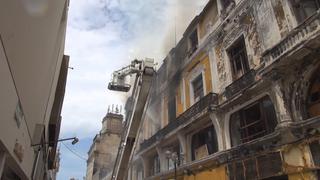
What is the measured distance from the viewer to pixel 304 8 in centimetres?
1127

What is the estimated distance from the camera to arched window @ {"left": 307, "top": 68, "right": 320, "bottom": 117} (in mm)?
9998

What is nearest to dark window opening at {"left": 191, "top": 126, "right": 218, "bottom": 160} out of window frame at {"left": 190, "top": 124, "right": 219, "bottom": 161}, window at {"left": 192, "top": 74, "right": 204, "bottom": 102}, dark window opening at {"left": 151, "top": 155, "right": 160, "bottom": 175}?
window frame at {"left": 190, "top": 124, "right": 219, "bottom": 161}

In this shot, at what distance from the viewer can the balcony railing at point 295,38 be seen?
972 centimetres

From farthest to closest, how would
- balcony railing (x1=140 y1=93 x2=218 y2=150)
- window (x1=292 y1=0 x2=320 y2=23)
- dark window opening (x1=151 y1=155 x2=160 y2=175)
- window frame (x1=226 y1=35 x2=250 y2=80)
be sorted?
dark window opening (x1=151 y1=155 x2=160 y2=175)
balcony railing (x1=140 y1=93 x2=218 y2=150)
window frame (x1=226 y1=35 x2=250 y2=80)
window (x1=292 y1=0 x2=320 y2=23)

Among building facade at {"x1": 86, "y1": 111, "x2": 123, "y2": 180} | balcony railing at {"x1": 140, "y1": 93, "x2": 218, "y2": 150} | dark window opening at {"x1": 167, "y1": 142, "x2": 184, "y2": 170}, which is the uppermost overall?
building facade at {"x1": 86, "y1": 111, "x2": 123, "y2": 180}

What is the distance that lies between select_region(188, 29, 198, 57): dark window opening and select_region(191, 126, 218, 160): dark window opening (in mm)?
6057

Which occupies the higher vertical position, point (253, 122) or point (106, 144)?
point (106, 144)

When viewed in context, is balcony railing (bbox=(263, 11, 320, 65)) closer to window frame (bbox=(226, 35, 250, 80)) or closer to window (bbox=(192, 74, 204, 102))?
window frame (bbox=(226, 35, 250, 80))

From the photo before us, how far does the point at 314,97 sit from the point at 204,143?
25.1 feet

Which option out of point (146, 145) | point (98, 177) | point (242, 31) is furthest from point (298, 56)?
point (98, 177)

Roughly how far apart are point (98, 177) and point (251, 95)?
3803cm

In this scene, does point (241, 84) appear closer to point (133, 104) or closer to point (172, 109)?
point (133, 104)

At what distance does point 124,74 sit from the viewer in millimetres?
12359

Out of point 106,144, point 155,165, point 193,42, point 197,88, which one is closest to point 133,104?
point 197,88
